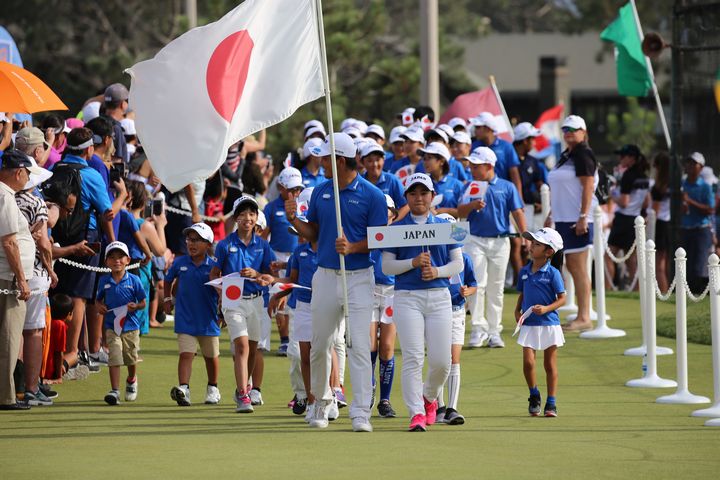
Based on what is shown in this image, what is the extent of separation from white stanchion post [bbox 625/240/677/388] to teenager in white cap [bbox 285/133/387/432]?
373 centimetres

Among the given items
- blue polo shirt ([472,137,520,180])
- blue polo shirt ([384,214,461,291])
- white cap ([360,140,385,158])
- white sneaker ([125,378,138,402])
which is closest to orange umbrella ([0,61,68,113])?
white sneaker ([125,378,138,402])

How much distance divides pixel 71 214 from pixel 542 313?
4.78 m

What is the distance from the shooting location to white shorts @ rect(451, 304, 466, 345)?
12305 mm

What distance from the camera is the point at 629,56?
76.0ft

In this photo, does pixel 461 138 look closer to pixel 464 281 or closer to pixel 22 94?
pixel 464 281

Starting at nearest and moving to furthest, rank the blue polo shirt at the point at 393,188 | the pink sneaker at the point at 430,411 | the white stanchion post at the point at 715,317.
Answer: the pink sneaker at the point at 430,411, the white stanchion post at the point at 715,317, the blue polo shirt at the point at 393,188

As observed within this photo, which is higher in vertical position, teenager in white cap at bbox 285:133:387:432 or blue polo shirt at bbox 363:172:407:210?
blue polo shirt at bbox 363:172:407:210

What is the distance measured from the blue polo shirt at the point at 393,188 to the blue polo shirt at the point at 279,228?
66.8 inches

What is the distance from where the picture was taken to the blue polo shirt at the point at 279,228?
1573 centimetres

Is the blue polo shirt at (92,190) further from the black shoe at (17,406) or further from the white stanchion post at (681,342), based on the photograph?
the white stanchion post at (681,342)

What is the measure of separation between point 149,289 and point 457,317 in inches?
237

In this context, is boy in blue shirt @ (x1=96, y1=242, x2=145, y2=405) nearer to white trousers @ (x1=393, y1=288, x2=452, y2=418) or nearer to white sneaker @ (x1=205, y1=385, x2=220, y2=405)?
white sneaker @ (x1=205, y1=385, x2=220, y2=405)

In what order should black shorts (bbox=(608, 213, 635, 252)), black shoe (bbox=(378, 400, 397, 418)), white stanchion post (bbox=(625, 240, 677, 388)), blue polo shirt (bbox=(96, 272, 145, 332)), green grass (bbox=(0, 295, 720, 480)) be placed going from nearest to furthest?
green grass (bbox=(0, 295, 720, 480))
black shoe (bbox=(378, 400, 397, 418))
blue polo shirt (bbox=(96, 272, 145, 332))
white stanchion post (bbox=(625, 240, 677, 388))
black shorts (bbox=(608, 213, 635, 252))

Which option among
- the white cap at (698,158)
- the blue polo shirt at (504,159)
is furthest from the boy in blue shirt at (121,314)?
the white cap at (698,158)
